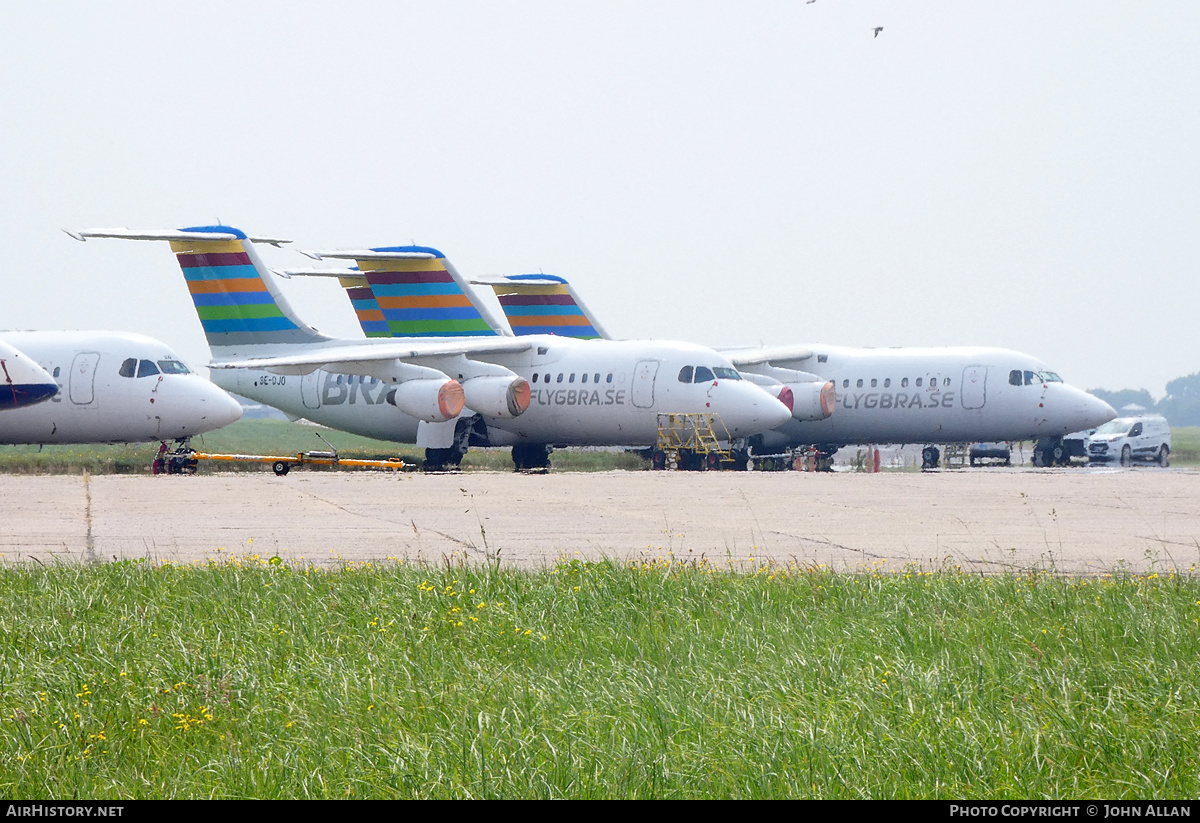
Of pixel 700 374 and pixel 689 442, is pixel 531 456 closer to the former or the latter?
pixel 689 442

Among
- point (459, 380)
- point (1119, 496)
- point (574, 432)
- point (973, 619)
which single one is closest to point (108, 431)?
point (459, 380)

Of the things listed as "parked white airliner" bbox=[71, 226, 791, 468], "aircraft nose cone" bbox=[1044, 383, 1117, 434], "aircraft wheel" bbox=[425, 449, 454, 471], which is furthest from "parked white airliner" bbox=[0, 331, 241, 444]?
"aircraft nose cone" bbox=[1044, 383, 1117, 434]

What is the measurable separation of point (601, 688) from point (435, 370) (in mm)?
29845

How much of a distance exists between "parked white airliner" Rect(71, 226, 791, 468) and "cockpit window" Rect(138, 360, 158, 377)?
4.60 metres

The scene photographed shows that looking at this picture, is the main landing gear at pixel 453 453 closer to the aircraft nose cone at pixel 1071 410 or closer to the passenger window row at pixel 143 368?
the passenger window row at pixel 143 368

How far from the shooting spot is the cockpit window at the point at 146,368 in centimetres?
3139

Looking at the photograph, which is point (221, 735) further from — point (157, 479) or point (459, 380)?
point (459, 380)

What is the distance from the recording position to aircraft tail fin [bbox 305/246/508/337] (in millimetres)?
40438

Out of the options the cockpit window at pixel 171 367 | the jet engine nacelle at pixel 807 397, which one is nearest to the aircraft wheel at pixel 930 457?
the jet engine nacelle at pixel 807 397

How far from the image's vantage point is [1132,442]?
47.7m

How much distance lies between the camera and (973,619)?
8.63 meters

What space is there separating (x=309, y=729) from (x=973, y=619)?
432 cm

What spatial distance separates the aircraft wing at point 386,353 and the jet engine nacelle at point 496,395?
1.10 m

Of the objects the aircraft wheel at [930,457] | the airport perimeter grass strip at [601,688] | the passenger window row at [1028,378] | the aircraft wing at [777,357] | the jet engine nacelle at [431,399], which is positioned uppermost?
the aircraft wing at [777,357]
